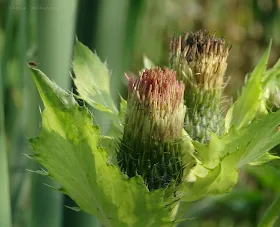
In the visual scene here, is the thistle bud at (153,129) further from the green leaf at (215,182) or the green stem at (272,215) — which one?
the green stem at (272,215)

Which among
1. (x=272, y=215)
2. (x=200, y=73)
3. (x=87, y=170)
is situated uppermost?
(x=200, y=73)

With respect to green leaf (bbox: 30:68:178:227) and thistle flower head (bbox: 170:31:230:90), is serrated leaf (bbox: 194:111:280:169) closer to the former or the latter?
green leaf (bbox: 30:68:178:227)

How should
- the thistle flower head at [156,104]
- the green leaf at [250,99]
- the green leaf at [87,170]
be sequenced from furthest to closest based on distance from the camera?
the green leaf at [250,99]
the thistle flower head at [156,104]
the green leaf at [87,170]

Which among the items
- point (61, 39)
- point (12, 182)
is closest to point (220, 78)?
point (61, 39)

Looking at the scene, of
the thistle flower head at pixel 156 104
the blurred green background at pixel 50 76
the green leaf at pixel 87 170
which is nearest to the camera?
the green leaf at pixel 87 170

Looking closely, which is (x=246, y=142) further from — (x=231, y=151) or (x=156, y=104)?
(x=156, y=104)

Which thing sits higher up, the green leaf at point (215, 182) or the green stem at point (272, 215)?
the green leaf at point (215, 182)

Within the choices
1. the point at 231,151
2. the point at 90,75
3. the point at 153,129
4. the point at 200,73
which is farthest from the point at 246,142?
the point at 90,75

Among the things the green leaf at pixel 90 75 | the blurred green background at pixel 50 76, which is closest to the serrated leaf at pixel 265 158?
the blurred green background at pixel 50 76
